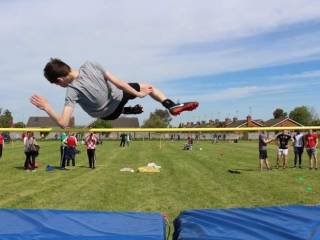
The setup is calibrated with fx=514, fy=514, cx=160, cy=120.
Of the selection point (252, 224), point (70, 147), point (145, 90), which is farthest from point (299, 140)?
point (145, 90)

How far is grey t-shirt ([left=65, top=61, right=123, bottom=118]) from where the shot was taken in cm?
536

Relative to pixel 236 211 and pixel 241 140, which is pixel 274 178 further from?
pixel 241 140

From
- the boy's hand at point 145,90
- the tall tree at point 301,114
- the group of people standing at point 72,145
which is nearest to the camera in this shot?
the boy's hand at point 145,90

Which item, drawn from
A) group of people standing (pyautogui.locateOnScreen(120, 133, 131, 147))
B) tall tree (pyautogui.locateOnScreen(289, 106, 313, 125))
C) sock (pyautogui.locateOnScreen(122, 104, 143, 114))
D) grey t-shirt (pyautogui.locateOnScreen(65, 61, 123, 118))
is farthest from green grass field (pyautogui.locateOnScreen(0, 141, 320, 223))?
tall tree (pyautogui.locateOnScreen(289, 106, 313, 125))

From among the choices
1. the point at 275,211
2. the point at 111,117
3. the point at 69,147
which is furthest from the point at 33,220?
the point at 69,147

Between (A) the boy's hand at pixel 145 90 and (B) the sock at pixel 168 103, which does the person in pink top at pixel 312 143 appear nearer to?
(B) the sock at pixel 168 103

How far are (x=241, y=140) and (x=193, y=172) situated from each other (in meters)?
46.9

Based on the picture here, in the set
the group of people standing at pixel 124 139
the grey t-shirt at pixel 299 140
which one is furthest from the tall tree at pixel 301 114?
the grey t-shirt at pixel 299 140

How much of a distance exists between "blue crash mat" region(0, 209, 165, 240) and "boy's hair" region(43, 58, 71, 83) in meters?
1.70

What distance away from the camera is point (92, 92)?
543cm

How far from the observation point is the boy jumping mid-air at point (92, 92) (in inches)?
209

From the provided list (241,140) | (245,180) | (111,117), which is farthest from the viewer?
(241,140)

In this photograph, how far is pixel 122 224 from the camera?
6137 millimetres

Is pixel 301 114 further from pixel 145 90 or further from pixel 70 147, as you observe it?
pixel 145 90
